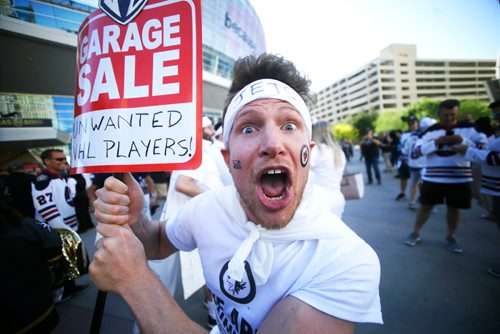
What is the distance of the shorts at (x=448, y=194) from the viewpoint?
11.4ft

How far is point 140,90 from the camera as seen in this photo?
104 centimetres

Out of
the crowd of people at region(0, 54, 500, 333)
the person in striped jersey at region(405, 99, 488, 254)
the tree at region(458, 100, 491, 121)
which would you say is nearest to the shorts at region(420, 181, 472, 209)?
the person in striped jersey at region(405, 99, 488, 254)

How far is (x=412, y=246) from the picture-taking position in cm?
392

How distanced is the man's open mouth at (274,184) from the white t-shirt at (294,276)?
235 millimetres

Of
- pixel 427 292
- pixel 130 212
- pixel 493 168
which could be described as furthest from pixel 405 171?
pixel 130 212

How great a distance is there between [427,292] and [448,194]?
1642mm

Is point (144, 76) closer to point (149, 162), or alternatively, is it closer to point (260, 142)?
point (149, 162)

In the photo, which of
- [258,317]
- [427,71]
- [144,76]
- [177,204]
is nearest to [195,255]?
[177,204]

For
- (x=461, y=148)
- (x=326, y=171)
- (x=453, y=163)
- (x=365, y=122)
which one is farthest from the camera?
(x=365, y=122)

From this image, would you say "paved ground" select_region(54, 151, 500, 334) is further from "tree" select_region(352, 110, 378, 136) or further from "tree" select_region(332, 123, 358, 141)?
"tree" select_region(352, 110, 378, 136)

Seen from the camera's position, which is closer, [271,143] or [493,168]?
[271,143]

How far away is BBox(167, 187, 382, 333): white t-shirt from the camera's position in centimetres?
90

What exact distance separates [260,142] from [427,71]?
Answer: 111 metres

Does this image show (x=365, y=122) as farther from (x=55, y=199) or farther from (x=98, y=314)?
(x=98, y=314)
